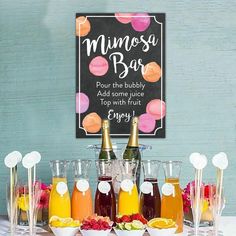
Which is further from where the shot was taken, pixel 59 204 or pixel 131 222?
pixel 59 204

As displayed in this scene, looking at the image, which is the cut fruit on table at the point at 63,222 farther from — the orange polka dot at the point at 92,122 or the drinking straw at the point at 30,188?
the orange polka dot at the point at 92,122

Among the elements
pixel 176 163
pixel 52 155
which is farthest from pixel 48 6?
pixel 176 163

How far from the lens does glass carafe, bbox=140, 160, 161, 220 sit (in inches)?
88.4

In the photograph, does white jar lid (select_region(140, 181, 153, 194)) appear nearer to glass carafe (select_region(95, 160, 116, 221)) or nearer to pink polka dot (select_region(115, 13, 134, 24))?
glass carafe (select_region(95, 160, 116, 221))

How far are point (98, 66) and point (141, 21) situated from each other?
257 mm

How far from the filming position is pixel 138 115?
2.72 meters

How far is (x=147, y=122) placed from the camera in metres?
2.72

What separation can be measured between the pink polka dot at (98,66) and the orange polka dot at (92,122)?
17 centimetres

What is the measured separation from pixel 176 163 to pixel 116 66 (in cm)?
65

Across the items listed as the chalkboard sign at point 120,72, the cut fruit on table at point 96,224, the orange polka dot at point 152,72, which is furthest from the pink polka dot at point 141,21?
the cut fruit on table at point 96,224

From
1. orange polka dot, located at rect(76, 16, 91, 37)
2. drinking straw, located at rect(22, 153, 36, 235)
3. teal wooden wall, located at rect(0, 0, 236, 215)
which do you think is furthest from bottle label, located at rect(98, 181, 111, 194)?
orange polka dot, located at rect(76, 16, 91, 37)

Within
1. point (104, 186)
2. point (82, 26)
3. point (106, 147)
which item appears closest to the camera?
point (104, 186)

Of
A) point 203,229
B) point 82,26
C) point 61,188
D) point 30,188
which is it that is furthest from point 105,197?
point 82,26

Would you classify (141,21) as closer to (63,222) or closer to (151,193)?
(151,193)
